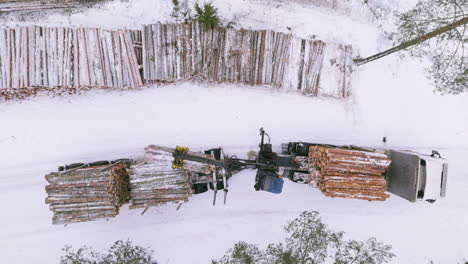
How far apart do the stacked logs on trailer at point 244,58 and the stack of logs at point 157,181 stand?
4.00 metres

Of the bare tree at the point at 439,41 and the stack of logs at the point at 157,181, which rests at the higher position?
the bare tree at the point at 439,41

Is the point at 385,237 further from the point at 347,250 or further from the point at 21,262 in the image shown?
the point at 21,262

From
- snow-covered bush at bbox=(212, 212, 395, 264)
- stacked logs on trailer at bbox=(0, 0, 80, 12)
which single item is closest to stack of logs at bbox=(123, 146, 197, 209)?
snow-covered bush at bbox=(212, 212, 395, 264)

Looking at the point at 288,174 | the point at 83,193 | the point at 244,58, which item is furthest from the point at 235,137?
the point at 83,193

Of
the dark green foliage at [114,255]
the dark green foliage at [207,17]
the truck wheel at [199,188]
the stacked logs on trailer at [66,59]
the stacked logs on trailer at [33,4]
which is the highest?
the stacked logs on trailer at [33,4]

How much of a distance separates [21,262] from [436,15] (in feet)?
81.2

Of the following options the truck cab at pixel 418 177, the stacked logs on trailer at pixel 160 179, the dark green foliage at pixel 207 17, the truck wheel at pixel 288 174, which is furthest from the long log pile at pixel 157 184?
the truck cab at pixel 418 177

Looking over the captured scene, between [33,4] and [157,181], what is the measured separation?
10950mm

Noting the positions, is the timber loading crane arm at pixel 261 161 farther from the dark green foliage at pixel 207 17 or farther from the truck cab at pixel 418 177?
the dark green foliage at pixel 207 17

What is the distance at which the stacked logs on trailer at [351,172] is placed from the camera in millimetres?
13984

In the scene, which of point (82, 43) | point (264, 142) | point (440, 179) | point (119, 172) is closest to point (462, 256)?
point (440, 179)

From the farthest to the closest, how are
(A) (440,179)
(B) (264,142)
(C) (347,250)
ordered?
(B) (264,142), (C) (347,250), (A) (440,179)

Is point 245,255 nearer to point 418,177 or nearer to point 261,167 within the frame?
point 261,167

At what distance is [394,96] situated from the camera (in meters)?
16.5
